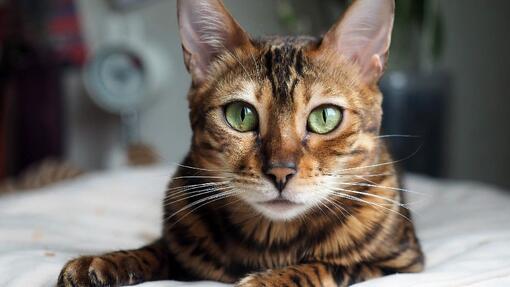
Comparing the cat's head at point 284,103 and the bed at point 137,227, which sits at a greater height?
the cat's head at point 284,103

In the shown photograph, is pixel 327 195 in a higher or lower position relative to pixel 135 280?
higher

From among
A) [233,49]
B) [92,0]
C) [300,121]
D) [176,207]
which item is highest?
[92,0]

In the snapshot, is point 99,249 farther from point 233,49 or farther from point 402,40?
point 402,40

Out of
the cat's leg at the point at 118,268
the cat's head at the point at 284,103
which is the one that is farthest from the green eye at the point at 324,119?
the cat's leg at the point at 118,268

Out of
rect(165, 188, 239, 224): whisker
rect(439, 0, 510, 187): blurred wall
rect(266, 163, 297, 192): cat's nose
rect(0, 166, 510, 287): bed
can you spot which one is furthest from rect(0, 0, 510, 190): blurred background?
rect(266, 163, 297, 192): cat's nose

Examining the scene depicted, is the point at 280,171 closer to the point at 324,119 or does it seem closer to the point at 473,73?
the point at 324,119

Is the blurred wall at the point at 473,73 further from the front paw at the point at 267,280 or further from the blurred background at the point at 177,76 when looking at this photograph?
the front paw at the point at 267,280

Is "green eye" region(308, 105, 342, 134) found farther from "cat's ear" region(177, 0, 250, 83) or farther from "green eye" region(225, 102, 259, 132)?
"cat's ear" region(177, 0, 250, 83)

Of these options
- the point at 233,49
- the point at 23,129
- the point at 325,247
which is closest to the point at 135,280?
the point at 325,247
